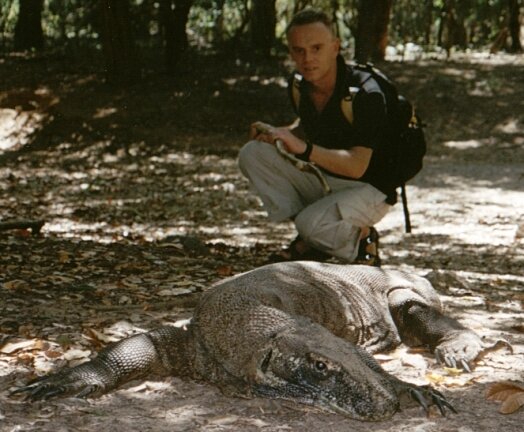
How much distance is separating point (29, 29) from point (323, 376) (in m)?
16.6

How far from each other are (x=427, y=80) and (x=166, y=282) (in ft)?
36.2

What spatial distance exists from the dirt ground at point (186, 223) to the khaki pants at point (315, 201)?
20.5 inches

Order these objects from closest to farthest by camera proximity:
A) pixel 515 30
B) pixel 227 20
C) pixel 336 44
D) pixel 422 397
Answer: pixel 422 397, pixel 336 44, pixel 515 30, pixel 227 20

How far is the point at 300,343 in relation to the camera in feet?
8.99

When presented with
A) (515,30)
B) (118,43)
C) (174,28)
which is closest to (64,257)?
(118,43)

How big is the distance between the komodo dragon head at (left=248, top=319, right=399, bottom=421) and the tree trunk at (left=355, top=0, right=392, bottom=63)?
12.7m

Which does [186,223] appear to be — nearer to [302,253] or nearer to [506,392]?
[302,253]

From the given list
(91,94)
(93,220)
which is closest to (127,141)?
(91,94)

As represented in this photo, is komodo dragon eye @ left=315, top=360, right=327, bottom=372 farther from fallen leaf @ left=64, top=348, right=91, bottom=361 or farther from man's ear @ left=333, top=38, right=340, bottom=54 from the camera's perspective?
man's ear @ left=333, top=38, right=340, bottom=54

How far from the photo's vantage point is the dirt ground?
2.95m

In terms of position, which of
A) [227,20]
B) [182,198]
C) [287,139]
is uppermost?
[227,20]

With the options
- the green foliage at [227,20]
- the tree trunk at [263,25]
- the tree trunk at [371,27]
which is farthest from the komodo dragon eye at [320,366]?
the green foliage at [227,20]

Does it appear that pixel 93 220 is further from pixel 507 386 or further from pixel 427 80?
pixel 427 80

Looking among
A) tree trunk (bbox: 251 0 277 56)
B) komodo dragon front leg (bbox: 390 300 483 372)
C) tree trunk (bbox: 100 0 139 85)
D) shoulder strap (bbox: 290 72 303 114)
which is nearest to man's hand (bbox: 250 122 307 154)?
shoulder strap (bbox: 290 72 303 114)
